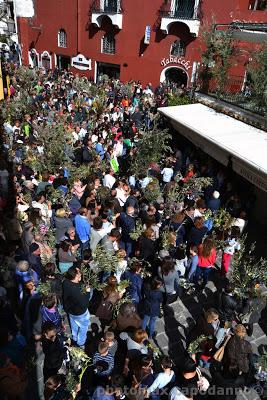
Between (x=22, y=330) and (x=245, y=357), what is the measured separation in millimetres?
3330

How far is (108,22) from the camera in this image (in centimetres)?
2330

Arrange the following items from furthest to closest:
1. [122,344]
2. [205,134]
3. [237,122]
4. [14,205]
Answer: [237,122] → [205,134] → [14,205] → [122,344]

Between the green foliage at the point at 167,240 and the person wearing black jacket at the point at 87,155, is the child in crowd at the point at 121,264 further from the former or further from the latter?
the person wearing black jacket at the point at 87,155

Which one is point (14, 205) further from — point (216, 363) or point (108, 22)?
point (108, 22)

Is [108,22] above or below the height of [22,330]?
above

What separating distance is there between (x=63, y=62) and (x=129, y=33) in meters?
7.52

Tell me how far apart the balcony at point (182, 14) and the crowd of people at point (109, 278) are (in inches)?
482

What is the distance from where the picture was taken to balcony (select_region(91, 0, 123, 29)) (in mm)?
22250

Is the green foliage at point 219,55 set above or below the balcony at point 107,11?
below

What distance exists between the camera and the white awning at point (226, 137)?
8000 mm

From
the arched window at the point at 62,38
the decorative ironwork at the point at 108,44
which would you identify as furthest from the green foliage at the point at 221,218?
the arched window at the point at 62,38

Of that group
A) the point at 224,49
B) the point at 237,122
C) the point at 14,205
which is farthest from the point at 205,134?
the point at 14,205

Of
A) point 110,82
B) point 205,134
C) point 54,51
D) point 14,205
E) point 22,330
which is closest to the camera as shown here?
point 22,330

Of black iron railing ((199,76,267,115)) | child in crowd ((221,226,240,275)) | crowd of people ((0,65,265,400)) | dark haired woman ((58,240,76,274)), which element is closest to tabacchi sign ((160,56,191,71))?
black iron railing ((199,76,267,115))
